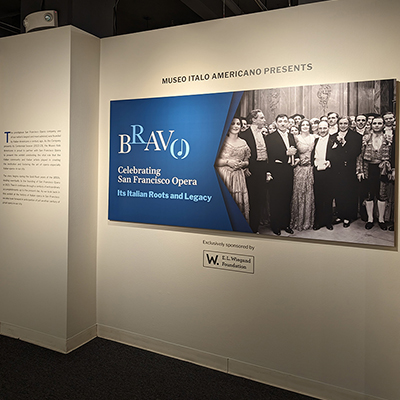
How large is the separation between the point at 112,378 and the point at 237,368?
929mm

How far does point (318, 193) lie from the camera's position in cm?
245

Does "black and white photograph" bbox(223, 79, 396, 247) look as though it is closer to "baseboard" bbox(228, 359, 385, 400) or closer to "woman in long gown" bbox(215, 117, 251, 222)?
"woman in long gown" bbox(215, 117, 251, 222)

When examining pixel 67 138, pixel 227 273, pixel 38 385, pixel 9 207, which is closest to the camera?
pixel 38 385

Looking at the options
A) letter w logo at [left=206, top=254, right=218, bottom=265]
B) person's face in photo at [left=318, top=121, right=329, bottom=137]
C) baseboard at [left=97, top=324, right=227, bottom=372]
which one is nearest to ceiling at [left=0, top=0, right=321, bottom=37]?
person's face in photo at [left=318, top=121, right=329, bottom=137]

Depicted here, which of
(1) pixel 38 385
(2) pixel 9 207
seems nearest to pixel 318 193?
(1) pixel 38 385

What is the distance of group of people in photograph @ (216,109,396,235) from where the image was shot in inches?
90.3

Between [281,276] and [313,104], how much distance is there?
1.20 metres

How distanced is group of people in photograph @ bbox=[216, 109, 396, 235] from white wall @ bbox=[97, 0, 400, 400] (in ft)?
0.74

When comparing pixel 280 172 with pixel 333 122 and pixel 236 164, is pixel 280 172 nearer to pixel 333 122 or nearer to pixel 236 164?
pixel 236 164

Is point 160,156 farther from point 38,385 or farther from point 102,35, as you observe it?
point 38,385

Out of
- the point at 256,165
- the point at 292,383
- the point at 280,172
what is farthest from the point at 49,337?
the point at 280,172

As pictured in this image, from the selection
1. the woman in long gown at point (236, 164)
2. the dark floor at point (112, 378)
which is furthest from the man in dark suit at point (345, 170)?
the dark floor at point (112, 378)

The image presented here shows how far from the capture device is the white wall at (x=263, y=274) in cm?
236

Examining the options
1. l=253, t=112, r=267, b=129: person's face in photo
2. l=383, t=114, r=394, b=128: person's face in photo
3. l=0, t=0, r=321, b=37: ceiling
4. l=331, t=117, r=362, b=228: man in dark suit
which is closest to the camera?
l=383, t=114, r=394, b=128: person's face in photo
